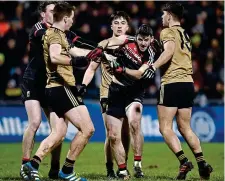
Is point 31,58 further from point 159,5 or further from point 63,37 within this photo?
point 159,5

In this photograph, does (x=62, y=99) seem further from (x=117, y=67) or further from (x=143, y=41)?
(x=143, y=41)

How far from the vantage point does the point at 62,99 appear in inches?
372

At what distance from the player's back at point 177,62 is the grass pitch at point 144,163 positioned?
1.50 m

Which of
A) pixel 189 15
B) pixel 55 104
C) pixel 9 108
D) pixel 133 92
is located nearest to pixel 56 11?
pixel 55 104

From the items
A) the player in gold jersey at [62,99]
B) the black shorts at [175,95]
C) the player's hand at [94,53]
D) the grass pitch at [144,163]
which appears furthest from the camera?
the grass pitch at [144,163]

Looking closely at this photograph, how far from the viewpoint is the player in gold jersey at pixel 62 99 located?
9369mm

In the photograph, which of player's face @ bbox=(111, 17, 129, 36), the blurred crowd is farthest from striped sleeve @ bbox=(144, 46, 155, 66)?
the blurred crowd

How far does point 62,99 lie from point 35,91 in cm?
112

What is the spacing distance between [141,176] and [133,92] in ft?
4.21

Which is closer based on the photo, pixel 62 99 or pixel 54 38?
pixel 54 38

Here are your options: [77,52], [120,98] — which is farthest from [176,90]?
[77,52]

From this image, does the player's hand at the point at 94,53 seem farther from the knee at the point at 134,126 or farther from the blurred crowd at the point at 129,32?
the blurred crowd at the point at 129,32

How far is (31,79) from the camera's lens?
1055cm

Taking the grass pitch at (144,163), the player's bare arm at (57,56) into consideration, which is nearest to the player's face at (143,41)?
the player's bare arm at (57,56)
